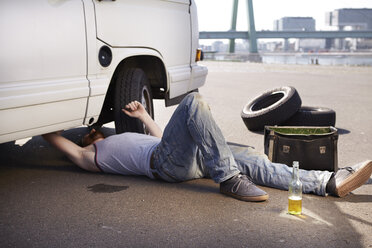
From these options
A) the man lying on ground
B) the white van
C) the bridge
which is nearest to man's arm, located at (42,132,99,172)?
the man lying on ground

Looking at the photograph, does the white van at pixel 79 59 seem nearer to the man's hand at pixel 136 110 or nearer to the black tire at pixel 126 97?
the black tire at pixel 126 97

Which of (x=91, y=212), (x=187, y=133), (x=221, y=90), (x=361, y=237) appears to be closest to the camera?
(x=361, y=237)

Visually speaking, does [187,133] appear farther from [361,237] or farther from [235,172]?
[361,237]

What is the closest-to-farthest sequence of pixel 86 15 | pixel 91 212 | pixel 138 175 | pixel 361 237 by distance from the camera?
1. pixel 361 237
2. pixel 91 212
3. pixel 86 15
4. pixel 138 175

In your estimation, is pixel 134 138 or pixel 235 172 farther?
pixel 134 138

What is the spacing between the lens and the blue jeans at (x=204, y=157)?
12.8ft

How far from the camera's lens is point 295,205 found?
367cm

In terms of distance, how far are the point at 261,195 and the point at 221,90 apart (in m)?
10.8

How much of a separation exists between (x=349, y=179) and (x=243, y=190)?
80 centimetres

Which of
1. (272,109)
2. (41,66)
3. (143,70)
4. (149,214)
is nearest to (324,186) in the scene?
(149,214)

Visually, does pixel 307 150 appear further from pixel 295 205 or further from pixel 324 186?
pixel 295 205

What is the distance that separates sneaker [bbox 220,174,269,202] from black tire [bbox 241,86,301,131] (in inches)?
119

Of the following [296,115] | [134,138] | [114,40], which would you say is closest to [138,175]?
[134,138]

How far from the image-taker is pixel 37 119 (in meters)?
4.11
